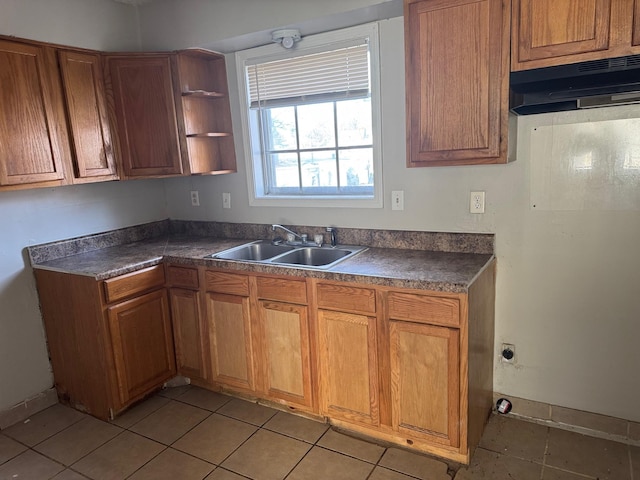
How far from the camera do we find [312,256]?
110 inches

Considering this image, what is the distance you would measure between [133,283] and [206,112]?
4.12ft

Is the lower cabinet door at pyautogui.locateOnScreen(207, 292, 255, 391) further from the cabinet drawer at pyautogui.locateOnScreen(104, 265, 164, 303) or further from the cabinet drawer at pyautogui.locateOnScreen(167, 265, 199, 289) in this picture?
the cabinet drawer at pyautogui.locateOnScreen(104, 265, 164, 303)

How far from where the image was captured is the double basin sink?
270 centimetres

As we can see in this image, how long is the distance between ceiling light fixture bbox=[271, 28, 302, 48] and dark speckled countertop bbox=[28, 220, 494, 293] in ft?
3.80

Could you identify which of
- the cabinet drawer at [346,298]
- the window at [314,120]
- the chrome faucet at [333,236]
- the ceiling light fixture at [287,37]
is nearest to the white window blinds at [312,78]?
the window at [314,120]

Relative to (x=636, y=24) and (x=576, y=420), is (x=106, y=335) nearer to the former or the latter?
(x=576, y=420)

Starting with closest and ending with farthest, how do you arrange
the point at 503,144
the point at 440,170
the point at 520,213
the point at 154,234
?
1. the point at 503,144
2. the point at 520,213
3. the point at 440,170
4. the point at 154,234

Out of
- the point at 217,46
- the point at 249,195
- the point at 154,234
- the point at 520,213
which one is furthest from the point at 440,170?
the point at 154,234

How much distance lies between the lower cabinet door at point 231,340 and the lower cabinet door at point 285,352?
106mm

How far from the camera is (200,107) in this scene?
301 centimetres

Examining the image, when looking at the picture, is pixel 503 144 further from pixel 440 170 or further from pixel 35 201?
pixel 35 201

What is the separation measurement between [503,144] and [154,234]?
2567 mm

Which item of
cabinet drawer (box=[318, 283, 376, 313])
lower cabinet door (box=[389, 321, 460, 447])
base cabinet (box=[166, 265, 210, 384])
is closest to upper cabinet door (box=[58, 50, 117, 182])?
base cabinet (box=[166, 265, 210, 384])

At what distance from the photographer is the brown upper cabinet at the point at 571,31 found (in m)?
1.64
